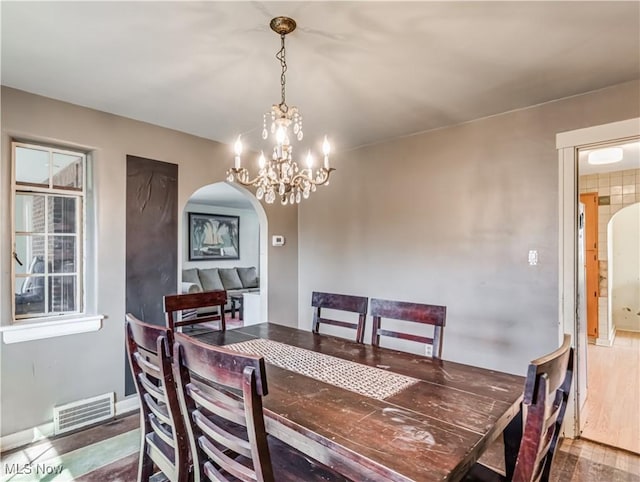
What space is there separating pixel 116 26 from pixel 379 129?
83.6 inches

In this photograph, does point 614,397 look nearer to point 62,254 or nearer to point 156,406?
point 156,406

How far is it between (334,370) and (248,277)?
605 centimetres

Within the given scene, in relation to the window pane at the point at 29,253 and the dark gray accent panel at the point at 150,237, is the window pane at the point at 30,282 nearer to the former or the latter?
the window pane at the point at 29,253

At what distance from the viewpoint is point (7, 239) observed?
2.35 meters

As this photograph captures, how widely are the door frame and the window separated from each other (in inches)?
143

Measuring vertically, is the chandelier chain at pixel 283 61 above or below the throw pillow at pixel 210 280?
above

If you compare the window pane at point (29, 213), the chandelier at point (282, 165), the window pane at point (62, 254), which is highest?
the chandelier at point (282, 165)

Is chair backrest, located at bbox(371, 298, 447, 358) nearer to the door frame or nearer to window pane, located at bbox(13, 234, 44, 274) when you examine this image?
the door frame

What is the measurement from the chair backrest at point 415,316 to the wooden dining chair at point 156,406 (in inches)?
46.5

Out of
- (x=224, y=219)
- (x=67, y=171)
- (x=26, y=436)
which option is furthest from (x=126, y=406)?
(x=224, y=219)

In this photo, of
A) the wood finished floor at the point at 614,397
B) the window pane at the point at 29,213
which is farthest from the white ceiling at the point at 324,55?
the wood finished floor at the point at 614,397

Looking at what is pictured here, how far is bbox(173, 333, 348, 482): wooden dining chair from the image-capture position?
3.25 ft

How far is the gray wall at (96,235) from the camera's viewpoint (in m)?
2.35

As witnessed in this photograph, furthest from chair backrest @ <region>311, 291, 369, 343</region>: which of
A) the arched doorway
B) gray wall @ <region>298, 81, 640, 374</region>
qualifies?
the arched doorway
